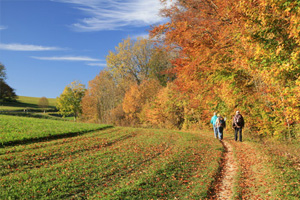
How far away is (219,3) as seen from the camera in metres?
16.6

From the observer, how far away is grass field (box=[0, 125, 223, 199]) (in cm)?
784

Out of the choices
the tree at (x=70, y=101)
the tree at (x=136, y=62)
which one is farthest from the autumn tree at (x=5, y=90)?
the tree at (x=136, y=62)

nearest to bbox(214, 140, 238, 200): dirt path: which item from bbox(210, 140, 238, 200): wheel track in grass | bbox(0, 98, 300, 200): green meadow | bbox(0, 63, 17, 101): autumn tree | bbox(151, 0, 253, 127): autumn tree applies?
bbox(210, 140, 238, 200): wheel track in grass

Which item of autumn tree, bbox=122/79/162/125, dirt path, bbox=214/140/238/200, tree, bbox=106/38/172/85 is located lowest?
dirt path, bbox=214/140/238/200

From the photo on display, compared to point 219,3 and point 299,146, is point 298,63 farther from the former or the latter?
point 219,3

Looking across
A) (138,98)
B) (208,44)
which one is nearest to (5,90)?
(138,98)

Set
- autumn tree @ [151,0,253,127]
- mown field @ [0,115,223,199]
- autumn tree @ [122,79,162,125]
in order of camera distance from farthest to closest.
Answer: autumn tree @ [122,79,162,125] → autumn tree @ [151,0,253,127] → mown field @ [0,115,223,199]

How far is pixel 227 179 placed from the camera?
9.88 meters

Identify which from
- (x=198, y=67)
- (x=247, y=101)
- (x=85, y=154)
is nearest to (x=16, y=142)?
(x=85, y=154)

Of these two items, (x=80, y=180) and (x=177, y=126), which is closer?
(x=80, y=180)

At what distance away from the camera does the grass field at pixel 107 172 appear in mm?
7840

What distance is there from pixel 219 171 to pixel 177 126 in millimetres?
25450

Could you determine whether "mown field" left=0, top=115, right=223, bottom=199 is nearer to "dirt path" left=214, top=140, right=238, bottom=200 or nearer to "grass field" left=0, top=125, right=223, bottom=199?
"grass field" left=0, top=125, right=223, bottom=199

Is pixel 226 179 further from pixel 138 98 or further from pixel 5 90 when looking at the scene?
pixel 5 90
